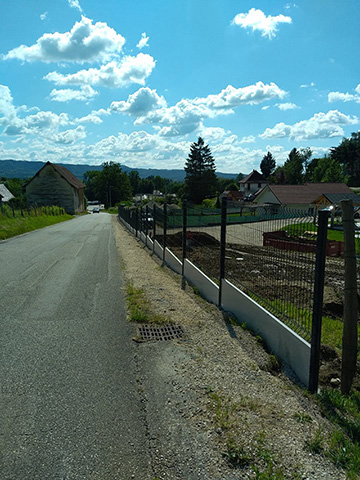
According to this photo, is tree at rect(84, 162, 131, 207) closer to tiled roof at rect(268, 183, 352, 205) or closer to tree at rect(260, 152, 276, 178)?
tree at rect(260, 152, 276, 178)

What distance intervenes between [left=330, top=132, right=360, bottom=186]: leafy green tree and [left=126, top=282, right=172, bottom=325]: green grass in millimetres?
104780

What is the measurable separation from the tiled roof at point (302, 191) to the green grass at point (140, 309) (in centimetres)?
5083

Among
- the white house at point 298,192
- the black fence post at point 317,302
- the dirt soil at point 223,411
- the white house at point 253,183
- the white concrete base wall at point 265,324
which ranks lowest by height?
the dirt soil at point 223,411

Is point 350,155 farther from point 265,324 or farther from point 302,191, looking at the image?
point 265,324

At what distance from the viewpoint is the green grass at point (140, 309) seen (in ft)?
20.1

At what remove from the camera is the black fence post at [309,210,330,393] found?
12.2ft

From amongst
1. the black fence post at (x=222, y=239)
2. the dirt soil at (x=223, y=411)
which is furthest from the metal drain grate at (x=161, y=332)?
the black fence post at (x=222, y=239)

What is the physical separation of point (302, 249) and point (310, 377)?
159 cm

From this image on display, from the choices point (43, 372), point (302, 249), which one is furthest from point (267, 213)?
point (43, 372)

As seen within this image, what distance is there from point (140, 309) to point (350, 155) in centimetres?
11179

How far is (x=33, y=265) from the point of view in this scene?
11398mm

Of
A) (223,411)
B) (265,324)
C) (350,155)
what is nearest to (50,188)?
(265,324)

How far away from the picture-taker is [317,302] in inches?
150

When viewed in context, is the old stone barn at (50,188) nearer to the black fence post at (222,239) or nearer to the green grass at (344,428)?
the black fence post at (222,239)
